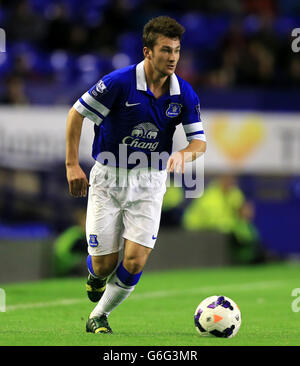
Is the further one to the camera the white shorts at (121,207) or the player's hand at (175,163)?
the white shorts at (121,207)

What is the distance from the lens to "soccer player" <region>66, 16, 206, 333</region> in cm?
685

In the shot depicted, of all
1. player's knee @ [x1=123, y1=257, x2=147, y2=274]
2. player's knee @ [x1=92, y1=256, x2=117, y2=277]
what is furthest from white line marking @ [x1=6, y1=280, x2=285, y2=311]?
player's knee @ [x1=123, y1=257, x2=147, y2=274]

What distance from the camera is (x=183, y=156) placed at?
6.77 metres

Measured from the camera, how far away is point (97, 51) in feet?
60.0

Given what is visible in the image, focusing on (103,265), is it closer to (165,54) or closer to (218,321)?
(218,321)

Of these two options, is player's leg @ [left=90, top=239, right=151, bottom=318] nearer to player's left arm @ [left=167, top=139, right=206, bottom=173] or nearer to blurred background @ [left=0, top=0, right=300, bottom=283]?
player's left arm @ [left=167, top=139, right=206, bottom=173]

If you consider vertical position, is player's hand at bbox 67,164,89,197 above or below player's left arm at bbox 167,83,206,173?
below

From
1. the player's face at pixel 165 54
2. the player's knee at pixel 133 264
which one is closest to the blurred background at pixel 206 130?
the player's knee at pixel 133 264

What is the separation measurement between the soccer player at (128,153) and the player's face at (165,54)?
0.04ft

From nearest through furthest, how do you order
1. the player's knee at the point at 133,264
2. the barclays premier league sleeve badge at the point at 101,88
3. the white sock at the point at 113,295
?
the barclays premier league sleeve badge at the point at 101,88 → the player's knee at the point at 133,264 → the white sock at the point at 113,295

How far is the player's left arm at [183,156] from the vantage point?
21.6ft

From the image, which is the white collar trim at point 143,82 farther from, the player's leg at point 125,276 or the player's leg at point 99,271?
the player's leg at point 99,271

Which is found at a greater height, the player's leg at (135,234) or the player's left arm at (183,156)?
the player's left arm at (183,156)

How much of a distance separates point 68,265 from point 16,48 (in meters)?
6.29
